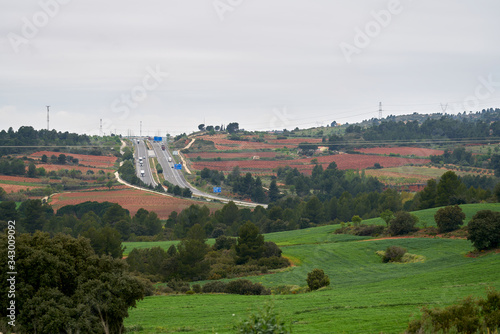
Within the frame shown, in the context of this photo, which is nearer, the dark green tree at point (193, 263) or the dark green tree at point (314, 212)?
the dark green tree at point (193, 263)

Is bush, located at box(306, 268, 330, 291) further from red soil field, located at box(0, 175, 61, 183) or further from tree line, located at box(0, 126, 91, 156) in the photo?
tree line, located at box(0, 126, 91, 156)

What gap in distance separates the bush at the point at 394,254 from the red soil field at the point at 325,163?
3955 inches

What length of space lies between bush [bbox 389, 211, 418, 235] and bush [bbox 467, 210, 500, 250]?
14503 millimetres

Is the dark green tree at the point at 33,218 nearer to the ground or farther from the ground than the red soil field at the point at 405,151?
nearer to the ground

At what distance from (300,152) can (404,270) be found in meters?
134

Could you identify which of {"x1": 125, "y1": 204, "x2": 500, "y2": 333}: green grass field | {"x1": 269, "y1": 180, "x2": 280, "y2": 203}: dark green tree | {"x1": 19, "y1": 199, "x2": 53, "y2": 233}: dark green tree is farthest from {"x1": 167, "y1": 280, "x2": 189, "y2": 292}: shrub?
{"x1": 269, "y1": 180, "x2": 280, "y2": 203}: dark green tree

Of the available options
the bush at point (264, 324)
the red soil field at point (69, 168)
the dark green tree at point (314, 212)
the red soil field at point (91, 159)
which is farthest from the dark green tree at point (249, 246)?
A: the red soil field at point (91, 159)

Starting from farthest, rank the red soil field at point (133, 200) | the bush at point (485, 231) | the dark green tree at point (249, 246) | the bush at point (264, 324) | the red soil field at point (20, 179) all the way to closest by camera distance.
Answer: the red soil field at point (20, 179), the red soil field at point (133, 200), the dark green tree at point (249, 246), the bush at point (485, 231), the bush at point (264, 324)

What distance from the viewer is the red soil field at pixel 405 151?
503 feet

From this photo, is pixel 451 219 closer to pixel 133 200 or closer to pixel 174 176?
pixel 133 200

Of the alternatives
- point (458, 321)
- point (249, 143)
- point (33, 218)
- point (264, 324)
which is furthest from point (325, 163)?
point (264, 324)

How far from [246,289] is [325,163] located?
392ft

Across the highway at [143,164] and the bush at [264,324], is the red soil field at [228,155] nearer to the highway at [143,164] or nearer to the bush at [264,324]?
the highway at [143,164]

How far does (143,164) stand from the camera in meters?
153
